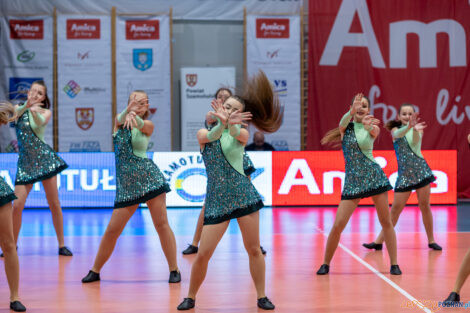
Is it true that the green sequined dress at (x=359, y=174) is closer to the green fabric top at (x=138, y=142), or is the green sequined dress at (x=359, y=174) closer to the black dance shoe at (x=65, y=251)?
the green fabric top at (x=138, y=142)

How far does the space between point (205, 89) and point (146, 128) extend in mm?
8778

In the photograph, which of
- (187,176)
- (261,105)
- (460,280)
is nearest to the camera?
(460,280)

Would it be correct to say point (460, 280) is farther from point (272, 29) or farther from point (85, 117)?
point (85, 117)

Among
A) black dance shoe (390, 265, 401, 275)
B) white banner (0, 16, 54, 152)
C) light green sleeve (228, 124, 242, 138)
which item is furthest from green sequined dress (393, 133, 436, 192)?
white banner (0, 16, 54, 152)

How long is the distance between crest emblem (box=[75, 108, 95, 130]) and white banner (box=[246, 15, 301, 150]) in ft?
12.3

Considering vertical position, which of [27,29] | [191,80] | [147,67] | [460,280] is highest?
[27,29]

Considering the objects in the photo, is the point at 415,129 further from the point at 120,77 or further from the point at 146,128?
the point at 120,77

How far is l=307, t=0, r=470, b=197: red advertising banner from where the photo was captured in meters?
14.0

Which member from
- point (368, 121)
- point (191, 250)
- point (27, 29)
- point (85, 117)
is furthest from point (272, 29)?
point (368, 121)

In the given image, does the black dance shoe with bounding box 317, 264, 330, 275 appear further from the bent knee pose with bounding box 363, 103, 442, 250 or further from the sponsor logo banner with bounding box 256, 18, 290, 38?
the sponsor logo banner with bounding box 256, 18, 290, 38

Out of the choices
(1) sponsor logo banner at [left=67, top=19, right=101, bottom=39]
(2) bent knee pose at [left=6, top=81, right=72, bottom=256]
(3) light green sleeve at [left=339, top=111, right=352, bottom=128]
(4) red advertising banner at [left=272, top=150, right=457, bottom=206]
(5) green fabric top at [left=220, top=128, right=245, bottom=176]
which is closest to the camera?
(5) green fabric top at [left=220, top=128, right=245, bottom=176]

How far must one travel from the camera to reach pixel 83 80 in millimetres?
14031

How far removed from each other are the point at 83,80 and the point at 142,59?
142 cm

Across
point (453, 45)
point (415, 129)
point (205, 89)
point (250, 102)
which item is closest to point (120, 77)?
point (205, 89)
